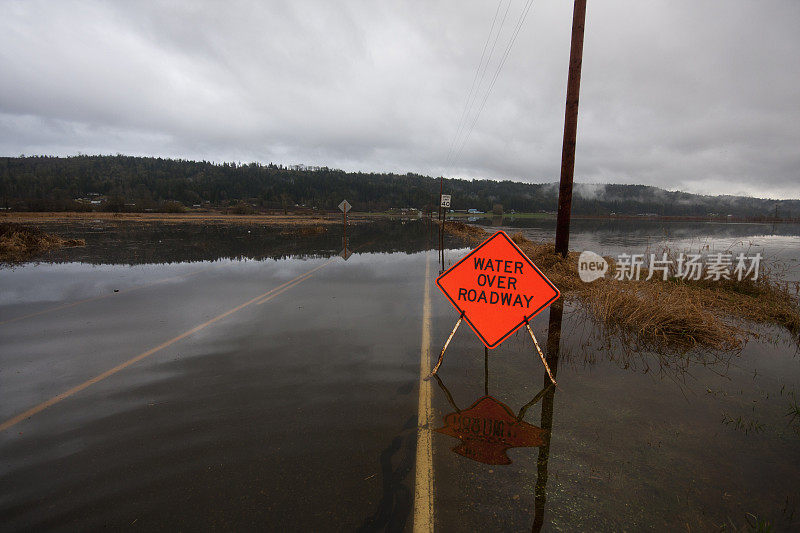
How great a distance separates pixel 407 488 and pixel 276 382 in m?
2.35

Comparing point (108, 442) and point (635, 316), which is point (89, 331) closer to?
point (108, 442)

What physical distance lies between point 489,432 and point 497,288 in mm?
1975

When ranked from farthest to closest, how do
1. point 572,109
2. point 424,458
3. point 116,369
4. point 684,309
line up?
point 572,109, point 684,309, point 116,369, point 424,458

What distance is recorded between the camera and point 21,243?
16.5 metres

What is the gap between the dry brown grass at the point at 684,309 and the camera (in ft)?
20.0

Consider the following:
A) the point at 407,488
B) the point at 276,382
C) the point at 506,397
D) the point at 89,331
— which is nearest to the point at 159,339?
the point at 89,331

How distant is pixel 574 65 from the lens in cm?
1008

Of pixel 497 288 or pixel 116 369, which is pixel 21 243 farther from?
pixel 497 288

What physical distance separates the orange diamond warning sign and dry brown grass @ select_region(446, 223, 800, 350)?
2.60 metres

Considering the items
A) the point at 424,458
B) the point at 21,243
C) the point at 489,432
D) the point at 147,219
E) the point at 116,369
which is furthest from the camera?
the point at 147,219

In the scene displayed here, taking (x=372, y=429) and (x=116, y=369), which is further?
(x=116, y=369)

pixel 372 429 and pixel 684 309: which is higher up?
pixel 684 309

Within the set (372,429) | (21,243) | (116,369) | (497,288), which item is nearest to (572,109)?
(497,288)

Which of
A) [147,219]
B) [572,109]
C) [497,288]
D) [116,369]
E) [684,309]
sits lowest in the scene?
[116,369]
